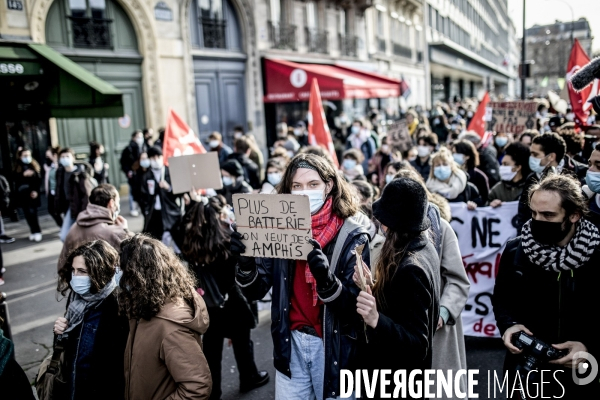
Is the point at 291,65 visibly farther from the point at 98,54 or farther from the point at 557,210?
the point at 557,210

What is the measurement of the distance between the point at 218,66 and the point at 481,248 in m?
12.1

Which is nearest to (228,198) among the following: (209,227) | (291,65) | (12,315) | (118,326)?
(209,227)

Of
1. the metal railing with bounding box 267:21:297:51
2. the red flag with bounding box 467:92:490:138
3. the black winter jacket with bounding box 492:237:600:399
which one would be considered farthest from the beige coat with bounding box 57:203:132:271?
the metal railing with bounding box 267:21:297:51

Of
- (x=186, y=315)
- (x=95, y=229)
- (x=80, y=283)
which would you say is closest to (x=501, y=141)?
(x=95, y=229)

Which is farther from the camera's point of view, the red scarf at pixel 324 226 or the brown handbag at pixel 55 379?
the brown handbag at pixel 55 379

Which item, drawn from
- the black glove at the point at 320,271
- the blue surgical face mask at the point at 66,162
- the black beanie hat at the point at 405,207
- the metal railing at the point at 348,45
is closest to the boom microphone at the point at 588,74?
the black beanie hat at the point at 405,207

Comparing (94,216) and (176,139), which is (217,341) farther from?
(176,139)

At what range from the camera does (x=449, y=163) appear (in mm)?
5359

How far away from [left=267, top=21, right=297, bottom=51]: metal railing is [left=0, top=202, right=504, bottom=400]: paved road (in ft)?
34.7

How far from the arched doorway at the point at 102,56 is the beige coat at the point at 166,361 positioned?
10058 mm

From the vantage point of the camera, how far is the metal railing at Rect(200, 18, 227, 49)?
1495 centimetres

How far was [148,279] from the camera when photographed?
2.56 m

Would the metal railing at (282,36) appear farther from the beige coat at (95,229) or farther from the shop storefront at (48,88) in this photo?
the beige coat at (95,229)

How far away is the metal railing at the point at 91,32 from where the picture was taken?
11.6m
